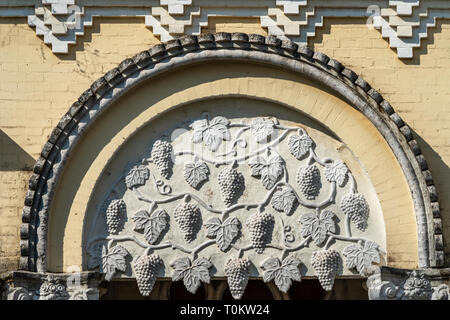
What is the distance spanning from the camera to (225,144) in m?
13.4

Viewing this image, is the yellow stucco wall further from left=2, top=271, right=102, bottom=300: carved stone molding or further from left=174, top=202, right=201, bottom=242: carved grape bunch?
left=174, top=202, right=201, bottom=242: carved grape bunch

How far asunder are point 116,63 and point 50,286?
2.42 m

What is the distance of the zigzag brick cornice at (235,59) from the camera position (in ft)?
42.9

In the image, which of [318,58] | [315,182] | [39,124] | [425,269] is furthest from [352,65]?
[39,124]

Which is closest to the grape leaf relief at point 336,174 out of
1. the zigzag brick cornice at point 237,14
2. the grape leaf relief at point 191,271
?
the zigzag brick cornice at point 237,14

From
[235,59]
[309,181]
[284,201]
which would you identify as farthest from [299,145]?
[235,59]

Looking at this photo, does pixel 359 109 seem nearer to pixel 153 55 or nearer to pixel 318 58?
pixel 318 58

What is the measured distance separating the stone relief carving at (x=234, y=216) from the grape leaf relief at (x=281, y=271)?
1 centimetres

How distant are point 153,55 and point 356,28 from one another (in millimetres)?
2164

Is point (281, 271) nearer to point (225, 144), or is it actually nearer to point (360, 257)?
point (360, 257)

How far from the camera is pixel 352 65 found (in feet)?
44.3

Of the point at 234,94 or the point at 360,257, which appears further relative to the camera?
the point at 234,94

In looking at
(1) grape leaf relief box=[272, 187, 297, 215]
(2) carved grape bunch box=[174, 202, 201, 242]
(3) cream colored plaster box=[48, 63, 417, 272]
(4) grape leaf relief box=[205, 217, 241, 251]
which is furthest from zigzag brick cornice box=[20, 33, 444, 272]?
(4) grape leaf relief box=[205, 217, 241, 251]

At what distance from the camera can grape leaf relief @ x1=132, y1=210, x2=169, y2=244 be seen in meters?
13.2
